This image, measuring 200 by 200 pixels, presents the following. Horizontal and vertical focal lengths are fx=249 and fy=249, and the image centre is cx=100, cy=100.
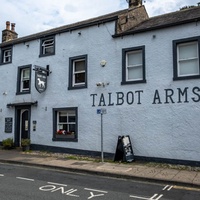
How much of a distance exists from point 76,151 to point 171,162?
5093mm

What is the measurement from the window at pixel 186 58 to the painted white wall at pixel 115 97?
230mm

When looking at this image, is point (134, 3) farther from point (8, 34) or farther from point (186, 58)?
point (8, 34)

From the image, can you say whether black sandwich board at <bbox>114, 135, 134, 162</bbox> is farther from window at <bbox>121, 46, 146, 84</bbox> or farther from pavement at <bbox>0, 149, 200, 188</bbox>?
window at <bbox>121, 46, 146, 84</bbox>

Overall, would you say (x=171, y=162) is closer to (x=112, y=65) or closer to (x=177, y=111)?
(x=177, y=111)

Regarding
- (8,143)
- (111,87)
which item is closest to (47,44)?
(111,87)

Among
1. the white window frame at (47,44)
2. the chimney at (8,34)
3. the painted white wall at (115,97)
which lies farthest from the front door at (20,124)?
the chimney at (8,34)

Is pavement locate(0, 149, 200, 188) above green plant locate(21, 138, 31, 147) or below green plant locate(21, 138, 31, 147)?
below

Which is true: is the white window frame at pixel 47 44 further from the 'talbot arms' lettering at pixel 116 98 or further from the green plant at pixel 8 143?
the green plant at pixel 8 143

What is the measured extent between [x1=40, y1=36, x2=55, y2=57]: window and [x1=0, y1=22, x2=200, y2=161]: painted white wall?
344 mm

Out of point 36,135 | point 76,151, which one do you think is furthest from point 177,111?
point 36,135

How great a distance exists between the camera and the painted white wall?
10.8m

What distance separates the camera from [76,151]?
13438 mm

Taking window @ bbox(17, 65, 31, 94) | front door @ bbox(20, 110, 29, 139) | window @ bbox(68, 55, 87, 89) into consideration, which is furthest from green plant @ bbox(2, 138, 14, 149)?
window @ bbox(68, 55, 87, 89)

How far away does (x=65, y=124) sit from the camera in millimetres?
14336
